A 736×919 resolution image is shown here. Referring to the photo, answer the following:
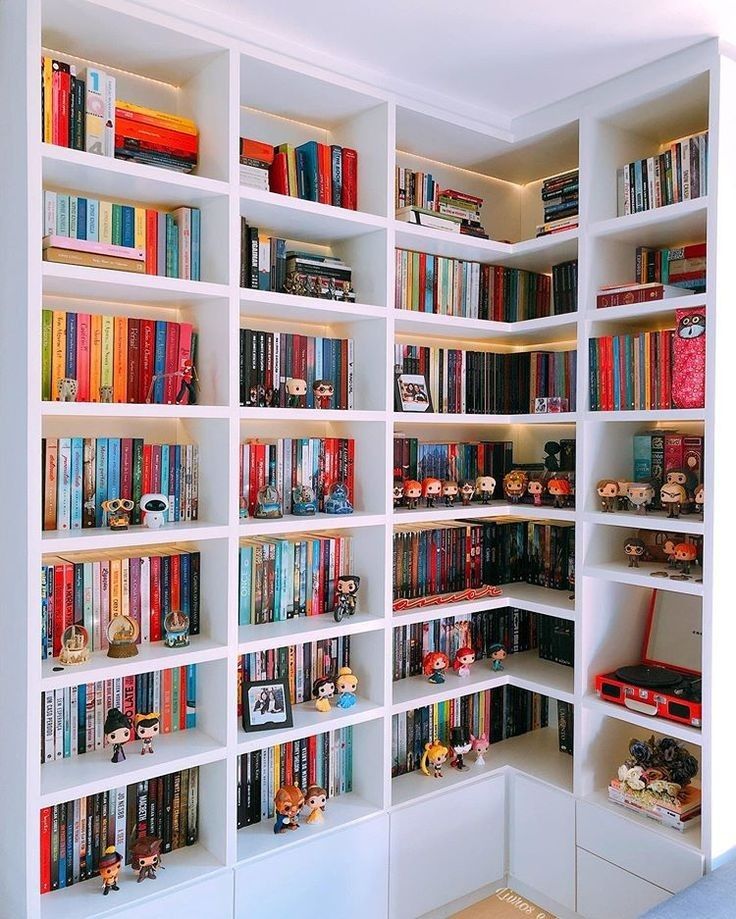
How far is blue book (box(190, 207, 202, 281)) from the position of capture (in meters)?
2.00

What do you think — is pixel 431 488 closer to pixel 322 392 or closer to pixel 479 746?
pixel 322 392

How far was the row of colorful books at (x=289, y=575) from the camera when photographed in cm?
213

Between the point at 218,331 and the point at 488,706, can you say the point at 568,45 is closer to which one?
the point at 218,331

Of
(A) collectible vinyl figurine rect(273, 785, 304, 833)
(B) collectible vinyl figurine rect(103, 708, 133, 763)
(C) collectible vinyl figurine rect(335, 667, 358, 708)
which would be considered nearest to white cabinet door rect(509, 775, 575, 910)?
(C) collectible vinyl figurine rect(335, 667, 358, 708)

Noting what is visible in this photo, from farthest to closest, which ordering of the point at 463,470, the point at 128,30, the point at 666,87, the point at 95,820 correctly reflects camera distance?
1. the point at 463,470
2. the point at 666,87
3. the point at 95,820
4. the point at 128,30

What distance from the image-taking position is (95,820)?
74.8 inches

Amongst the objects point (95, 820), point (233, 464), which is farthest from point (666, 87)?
point (95, 820)

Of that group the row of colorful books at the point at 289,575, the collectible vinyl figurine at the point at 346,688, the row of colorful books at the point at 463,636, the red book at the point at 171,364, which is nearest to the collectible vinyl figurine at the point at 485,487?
the row of colorful books at the point at 463,636

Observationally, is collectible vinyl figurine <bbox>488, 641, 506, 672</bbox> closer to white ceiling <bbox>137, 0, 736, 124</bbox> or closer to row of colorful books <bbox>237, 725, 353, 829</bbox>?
row of colorful books <bbox>237, 725, 353, 829</bbox>

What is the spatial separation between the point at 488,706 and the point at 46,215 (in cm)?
205

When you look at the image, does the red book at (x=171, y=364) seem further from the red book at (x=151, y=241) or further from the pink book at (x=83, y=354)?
the pink book at (x=83, y=354)

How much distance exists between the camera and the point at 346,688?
2.23m

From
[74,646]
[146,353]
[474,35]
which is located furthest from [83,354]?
[474,35]

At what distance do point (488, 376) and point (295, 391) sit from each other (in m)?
0.81
